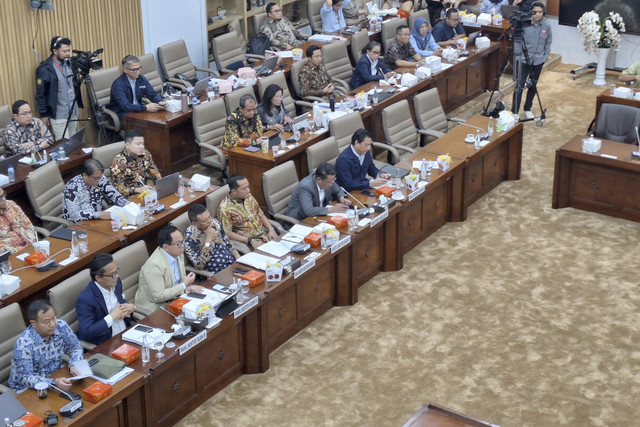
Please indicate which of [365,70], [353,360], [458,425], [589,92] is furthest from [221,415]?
[589,92]

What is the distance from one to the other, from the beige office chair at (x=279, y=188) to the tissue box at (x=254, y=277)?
1.29 metres

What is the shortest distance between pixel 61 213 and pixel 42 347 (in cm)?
294

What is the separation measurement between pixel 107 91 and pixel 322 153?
3103 mm

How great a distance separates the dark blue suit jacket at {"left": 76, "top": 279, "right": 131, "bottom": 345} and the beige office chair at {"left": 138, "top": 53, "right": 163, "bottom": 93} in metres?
5.39

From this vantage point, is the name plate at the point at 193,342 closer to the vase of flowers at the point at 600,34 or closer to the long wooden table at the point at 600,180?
the long wooden table at the point at 600,180

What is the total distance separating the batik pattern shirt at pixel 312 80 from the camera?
1173cm

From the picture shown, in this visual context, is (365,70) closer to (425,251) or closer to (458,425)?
(425,251)

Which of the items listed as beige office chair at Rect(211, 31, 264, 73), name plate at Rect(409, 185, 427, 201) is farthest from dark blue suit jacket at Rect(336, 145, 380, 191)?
beige office chair at Rect(211, 31, 264, 73)

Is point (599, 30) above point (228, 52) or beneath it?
above

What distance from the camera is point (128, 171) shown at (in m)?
9.05

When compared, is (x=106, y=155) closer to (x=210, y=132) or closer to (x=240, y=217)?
(x=210, y=132)

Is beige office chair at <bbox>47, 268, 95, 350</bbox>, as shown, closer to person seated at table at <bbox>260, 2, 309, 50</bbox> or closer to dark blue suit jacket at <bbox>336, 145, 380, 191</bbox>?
Answer: dark blue suit jacket at <bbox>336, 145, 380, 191</bbox>

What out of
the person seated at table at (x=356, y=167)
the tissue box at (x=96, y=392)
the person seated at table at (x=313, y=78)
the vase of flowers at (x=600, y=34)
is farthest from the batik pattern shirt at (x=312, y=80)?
the tissue box at (x=96, y=392)

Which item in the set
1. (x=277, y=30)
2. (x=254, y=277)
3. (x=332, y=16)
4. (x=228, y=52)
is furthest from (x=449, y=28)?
(x=254, y=277)
